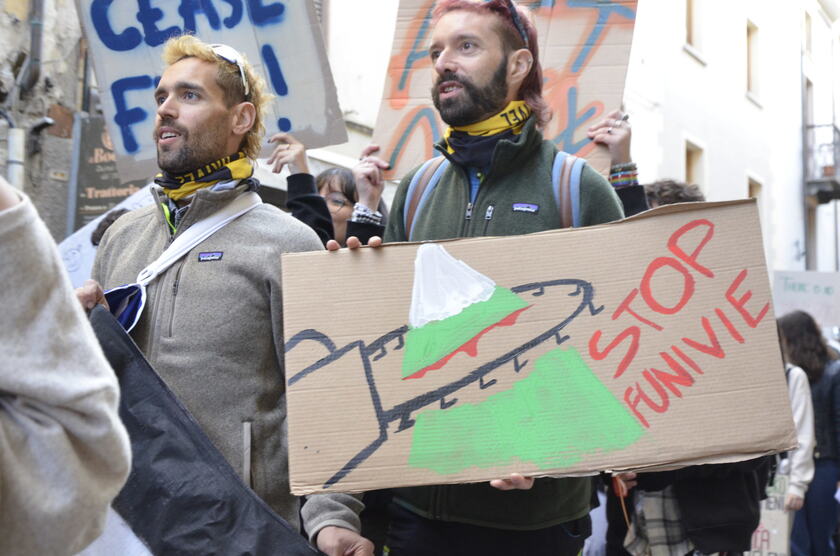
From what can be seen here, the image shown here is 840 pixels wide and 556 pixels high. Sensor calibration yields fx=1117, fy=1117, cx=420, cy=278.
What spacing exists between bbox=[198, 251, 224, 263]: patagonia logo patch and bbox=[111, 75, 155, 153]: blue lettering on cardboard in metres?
1.59

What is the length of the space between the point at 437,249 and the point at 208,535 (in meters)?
0.74

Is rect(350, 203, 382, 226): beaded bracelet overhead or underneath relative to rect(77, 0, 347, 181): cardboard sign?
underneath

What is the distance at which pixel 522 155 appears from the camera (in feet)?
8.86

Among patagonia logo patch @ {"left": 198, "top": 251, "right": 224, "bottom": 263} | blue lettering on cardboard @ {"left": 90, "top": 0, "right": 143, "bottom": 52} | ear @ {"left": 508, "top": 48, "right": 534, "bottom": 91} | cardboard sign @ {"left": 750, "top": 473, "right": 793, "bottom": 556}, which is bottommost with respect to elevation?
cardboard sign @ {"left": 750, "top": 473, "right": 793, "bottom": 556}

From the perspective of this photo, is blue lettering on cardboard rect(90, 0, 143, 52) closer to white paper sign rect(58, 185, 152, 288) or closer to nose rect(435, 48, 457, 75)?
white paper sign rect(58, 185, 152, 288)

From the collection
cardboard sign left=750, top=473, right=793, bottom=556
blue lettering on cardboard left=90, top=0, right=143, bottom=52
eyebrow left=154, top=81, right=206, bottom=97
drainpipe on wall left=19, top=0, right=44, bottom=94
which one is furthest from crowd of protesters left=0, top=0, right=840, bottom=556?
drainpipe on wall left=19, top=0, right=44, bottom=94

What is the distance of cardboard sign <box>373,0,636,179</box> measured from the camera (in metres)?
3.86

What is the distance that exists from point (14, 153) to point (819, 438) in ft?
18.0

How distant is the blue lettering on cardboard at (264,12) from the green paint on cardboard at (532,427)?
246 centimetres

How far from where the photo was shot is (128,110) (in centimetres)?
422

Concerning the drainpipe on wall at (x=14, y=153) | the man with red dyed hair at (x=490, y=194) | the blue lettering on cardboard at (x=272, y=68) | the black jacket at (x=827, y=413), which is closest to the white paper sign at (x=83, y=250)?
the blue lettering on cardboard at (x=272, y=68)

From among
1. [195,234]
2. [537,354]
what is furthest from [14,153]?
[537,354]

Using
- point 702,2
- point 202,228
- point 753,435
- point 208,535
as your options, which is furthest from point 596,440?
point 702,2

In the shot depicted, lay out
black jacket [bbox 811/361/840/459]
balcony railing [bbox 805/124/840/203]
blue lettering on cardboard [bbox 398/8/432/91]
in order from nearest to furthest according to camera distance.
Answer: blue lettering on cardboard [bbox 398/8/432/91] < black jacket [bbox 811/361/840/459] < balcony railing [bbox 805/124/840/203]
